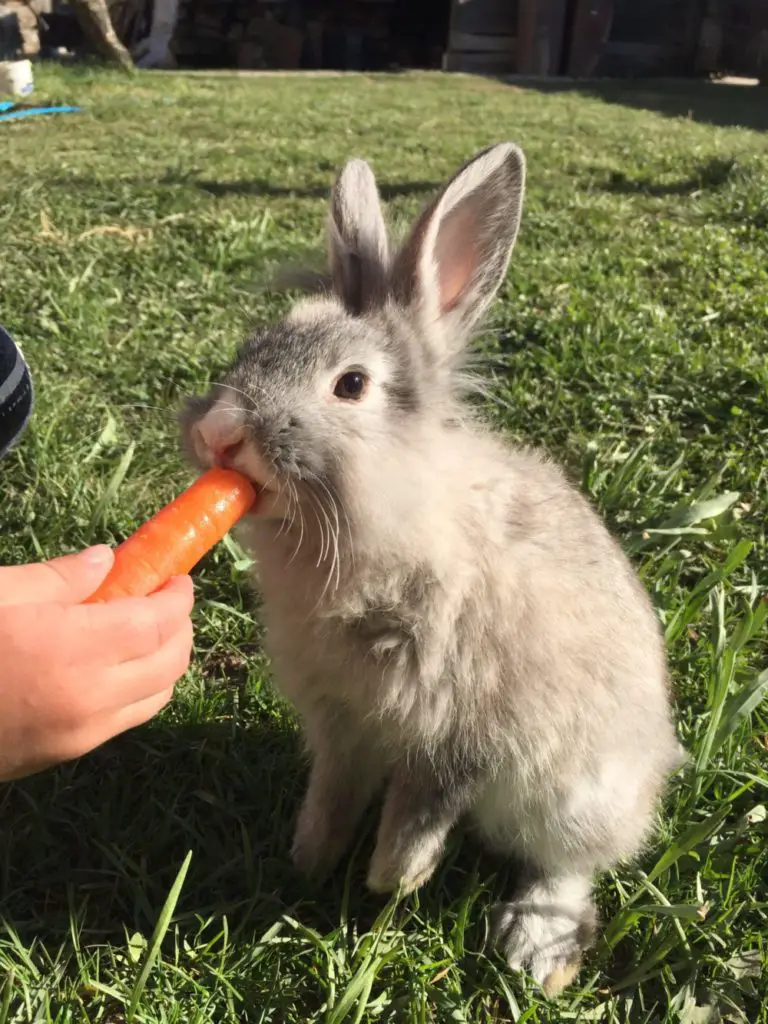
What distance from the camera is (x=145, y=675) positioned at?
58.8 inches

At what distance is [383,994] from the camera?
1882mm

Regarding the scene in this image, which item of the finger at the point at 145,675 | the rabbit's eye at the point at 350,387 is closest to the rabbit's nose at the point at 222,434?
the rabbit's eye at the point at 350,387

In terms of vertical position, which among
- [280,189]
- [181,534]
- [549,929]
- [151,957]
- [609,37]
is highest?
[609,37]

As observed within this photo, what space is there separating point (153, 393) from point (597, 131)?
26.2 feet

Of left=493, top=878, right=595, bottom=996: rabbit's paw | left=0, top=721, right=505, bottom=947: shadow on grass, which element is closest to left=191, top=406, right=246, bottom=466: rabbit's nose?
left=0, top=721, right=505, bottom=947: shadow on grass

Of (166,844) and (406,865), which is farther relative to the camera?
(166,844)

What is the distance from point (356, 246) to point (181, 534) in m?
0.79

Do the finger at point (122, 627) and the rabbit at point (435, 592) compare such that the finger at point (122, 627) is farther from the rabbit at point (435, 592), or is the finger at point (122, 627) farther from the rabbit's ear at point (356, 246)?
the rabbit's ear at point (356, 246)

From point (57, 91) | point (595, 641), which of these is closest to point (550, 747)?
point (595, 641)

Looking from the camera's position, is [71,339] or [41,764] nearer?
[41,764]

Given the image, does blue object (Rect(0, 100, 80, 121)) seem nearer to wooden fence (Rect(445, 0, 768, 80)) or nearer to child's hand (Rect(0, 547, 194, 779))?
child's hand (Rect(0, 547, 194, 779))

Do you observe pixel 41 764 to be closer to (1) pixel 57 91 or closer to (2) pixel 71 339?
(2) pixel 71 339

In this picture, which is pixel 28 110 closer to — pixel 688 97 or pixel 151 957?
pixel 688 97

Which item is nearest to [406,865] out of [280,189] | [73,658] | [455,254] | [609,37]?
[73,658]
